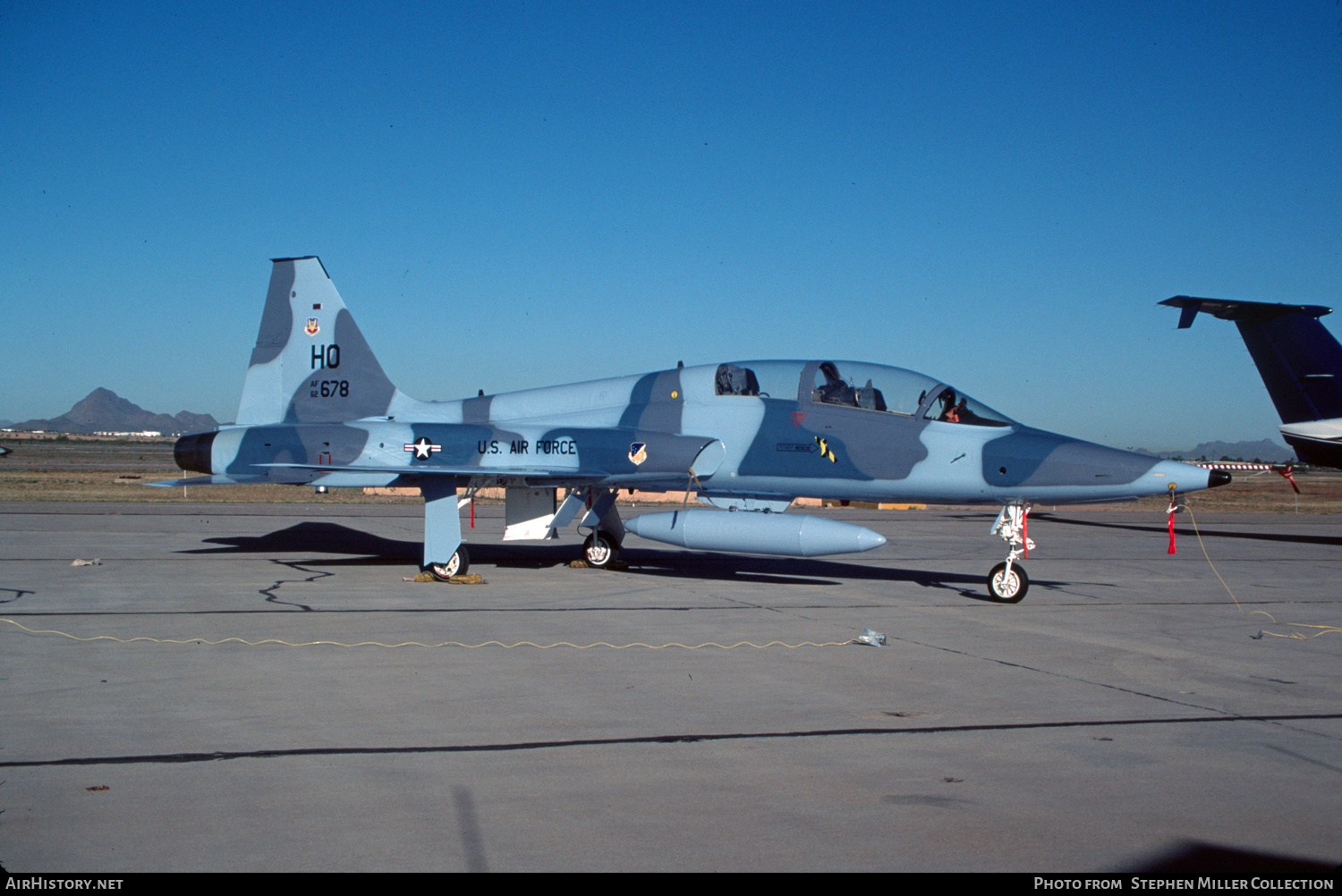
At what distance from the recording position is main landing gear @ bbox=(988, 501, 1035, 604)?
38.7 ft

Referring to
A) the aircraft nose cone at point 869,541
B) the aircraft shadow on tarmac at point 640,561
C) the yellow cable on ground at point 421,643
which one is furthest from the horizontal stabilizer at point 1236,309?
the yellow cable on ground at point 421,643

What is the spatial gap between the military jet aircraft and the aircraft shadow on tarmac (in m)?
8.77

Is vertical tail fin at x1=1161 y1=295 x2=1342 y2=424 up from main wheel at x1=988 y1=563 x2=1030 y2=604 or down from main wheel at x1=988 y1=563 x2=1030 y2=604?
up

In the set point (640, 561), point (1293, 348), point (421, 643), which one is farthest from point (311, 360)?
point (1293, 348)

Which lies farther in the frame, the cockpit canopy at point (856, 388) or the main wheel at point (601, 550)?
the main wheel at point (601, 550)

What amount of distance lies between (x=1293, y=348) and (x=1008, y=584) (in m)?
12.0

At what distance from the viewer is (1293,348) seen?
19984 millimetres

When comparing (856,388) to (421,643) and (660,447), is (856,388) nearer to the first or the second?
(660,447)

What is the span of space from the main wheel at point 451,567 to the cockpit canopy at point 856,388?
4077 mm

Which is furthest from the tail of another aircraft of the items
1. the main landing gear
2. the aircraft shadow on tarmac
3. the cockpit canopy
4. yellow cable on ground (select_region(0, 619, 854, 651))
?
the main landing gear

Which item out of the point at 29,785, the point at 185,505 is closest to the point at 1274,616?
the point at 29,785

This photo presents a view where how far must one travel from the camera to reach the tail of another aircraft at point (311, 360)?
16.3m

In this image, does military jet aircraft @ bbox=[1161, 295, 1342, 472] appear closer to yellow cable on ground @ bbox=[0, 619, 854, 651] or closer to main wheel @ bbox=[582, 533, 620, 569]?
main wheel @ bbox=[582, 533, 620, 569]

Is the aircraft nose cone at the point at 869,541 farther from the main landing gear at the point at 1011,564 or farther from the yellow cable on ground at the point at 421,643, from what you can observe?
the yellow cable on ground at the point at 421,643
